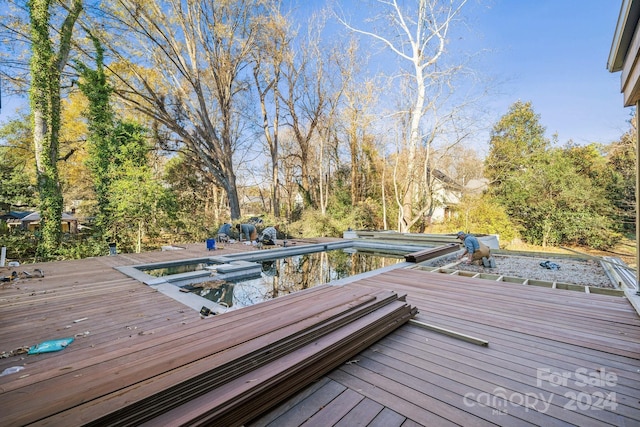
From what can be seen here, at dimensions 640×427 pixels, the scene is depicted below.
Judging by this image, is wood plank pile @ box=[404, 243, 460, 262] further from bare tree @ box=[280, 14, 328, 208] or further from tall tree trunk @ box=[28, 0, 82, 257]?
tall tree trunk @ box=[28, 0, 82, 257]

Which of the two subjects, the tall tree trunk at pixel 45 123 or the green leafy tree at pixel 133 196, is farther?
the green leafy tree at pixel 133 196

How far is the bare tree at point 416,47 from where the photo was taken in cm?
1095

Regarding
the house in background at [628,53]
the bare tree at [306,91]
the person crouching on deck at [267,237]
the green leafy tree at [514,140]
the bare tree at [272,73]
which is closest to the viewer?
the house in background at [628,53]

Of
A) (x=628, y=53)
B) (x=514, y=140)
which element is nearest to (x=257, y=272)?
(x=628, y=53)

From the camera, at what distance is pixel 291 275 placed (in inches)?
223

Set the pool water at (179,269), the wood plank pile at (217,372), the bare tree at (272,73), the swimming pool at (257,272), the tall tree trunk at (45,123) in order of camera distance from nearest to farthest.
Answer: the wood plank pile at (217,372) < the swimming pool at (257,272) < the pool water at (179,269) < the tall tree trunk at (45,123) < the bare tree at (272,73)

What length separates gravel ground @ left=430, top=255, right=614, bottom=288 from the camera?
4535mm

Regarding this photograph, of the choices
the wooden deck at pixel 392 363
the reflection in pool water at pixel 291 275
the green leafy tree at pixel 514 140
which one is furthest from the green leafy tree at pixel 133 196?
the green leafy tree at pixel 514 140

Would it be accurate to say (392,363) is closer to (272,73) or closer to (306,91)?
(272,73)

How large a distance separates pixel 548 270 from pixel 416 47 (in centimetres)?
1017

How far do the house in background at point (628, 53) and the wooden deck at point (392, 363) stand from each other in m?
1.52

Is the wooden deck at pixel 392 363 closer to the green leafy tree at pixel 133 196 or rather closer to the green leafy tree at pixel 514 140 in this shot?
the green leafy tree at pixel 133 196

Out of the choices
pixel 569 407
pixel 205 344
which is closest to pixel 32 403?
pixel 205 344

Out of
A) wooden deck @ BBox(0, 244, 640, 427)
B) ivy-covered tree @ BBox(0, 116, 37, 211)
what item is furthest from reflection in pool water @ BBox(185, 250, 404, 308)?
ivy-covered tree @ BBox(0, 116, 37, 211)
